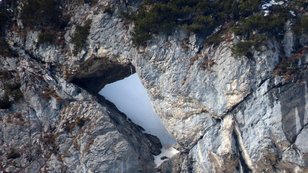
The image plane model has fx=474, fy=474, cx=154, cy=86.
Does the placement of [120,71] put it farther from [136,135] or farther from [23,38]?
[23,38]

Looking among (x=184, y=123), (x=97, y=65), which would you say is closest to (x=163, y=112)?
(x=184, y=123)

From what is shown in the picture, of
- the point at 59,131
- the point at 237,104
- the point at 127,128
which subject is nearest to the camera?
the point at 237,104

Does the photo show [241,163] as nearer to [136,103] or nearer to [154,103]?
[154,103]

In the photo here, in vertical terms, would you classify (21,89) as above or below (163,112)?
above

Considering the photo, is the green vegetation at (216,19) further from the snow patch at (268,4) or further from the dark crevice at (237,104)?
the dark crevice at (237,104)

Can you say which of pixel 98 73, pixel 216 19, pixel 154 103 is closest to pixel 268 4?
pixel 216 19

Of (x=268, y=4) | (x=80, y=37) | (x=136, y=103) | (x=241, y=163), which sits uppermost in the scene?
(x=80, y=37)

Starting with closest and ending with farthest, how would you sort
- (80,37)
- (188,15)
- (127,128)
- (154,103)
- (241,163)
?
(241,163)
(154,103)
(188,15)
(127,128)
(80,37)
